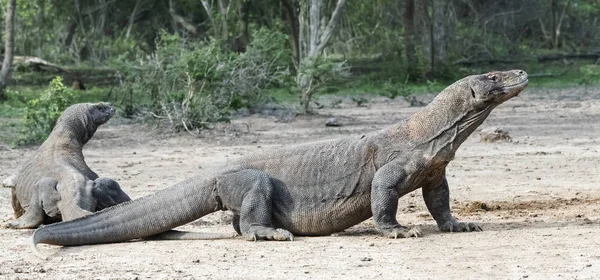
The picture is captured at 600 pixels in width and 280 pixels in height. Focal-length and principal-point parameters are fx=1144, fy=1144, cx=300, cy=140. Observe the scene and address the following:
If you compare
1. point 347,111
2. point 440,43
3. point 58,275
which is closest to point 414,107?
point 347,111

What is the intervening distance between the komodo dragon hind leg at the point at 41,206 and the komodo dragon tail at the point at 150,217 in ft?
4.18

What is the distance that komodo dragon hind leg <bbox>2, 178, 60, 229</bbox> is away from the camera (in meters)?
9.15

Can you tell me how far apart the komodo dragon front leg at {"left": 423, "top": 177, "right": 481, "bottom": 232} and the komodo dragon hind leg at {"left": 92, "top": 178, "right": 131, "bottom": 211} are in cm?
255

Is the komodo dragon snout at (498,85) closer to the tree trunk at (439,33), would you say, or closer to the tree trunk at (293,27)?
the tree trunk at (439,33)

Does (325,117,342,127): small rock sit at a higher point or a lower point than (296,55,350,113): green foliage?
lower

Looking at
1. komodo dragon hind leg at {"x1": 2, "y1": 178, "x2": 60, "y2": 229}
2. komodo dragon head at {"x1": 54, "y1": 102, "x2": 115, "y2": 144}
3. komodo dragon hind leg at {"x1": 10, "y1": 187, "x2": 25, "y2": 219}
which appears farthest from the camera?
komodo dragon head at {"x1": 54, "y1": 102, "x2": 115, "y2": 144}

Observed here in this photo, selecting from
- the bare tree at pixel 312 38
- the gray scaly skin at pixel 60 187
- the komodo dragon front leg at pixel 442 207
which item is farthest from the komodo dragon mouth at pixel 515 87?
the bare tree at pixel 312 38

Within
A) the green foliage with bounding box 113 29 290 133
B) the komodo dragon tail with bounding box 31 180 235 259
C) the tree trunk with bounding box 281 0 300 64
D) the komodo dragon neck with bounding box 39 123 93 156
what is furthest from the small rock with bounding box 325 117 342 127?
the tree trunk with bounding box 281 0 300 64

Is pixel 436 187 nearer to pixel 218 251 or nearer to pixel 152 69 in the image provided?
pixel 218 251

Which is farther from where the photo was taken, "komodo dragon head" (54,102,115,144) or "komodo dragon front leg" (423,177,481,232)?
"komodo dragon head" (54,102,115,144)

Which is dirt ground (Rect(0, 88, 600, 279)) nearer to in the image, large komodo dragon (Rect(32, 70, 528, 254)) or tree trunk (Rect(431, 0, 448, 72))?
large komodo dragon (Rect(32, 70, 528, 254))

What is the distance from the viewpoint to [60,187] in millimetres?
9195

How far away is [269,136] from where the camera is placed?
1658cm

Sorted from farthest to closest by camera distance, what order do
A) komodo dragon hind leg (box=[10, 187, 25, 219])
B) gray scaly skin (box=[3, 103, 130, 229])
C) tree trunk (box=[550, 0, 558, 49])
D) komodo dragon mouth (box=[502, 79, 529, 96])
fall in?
1. tree trunk (box=[550, 0, 558, 49])
2. komodo dragon hind leg (box=[10, 187, 25, 219])
3. gray scaly skin (box=[3, 103, 130, 229])
4. komodo dragon mouth (box=[502, 79, 529, 96])
